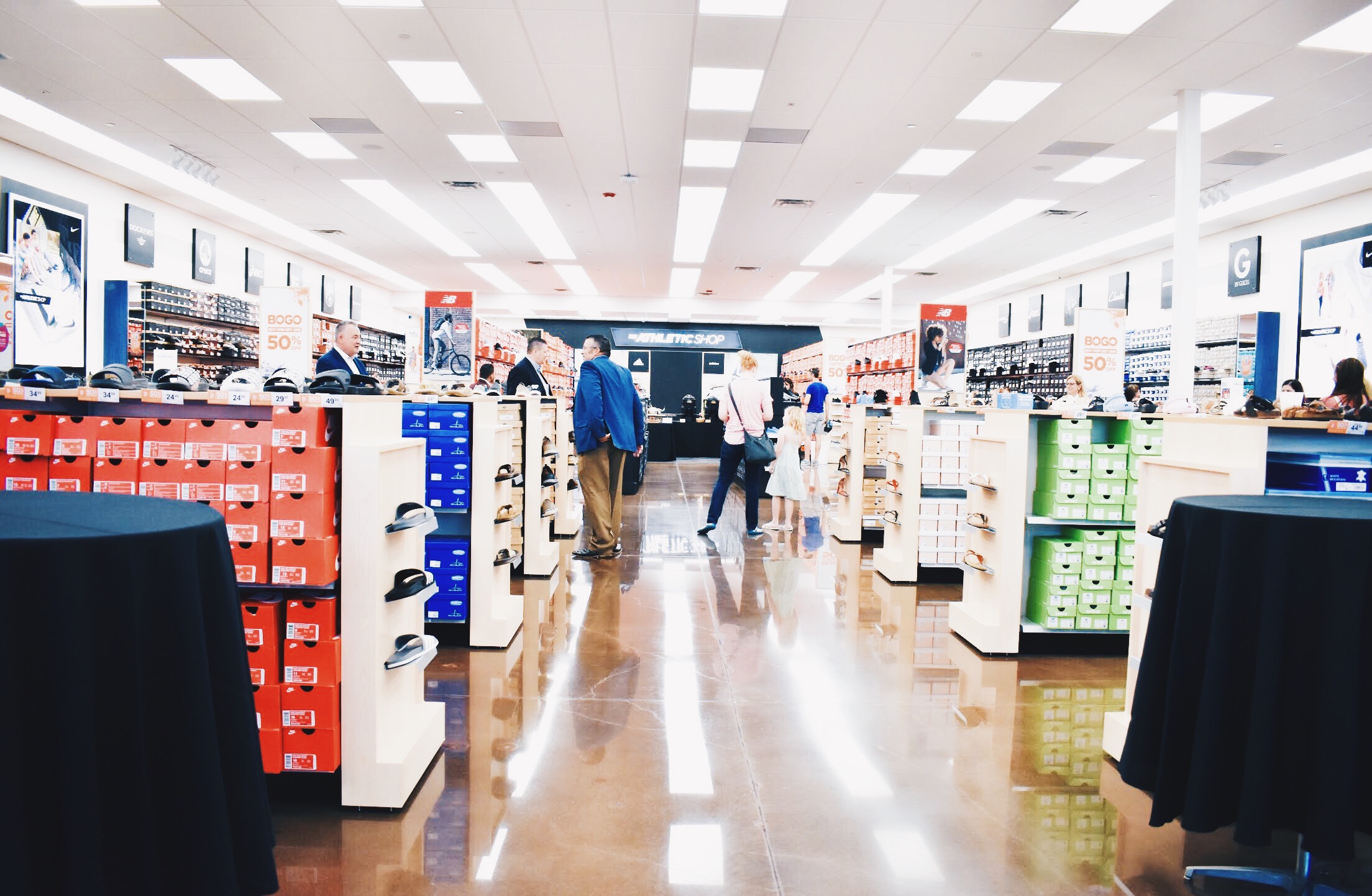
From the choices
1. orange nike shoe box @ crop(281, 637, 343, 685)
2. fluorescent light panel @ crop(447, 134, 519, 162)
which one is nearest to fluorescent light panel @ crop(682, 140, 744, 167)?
fluorescent light panel @ crop(447, 134, 519, 162)

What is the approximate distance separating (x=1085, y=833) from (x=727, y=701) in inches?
57.7

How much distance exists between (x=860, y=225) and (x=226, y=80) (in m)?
7.99

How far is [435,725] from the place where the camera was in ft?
9.32

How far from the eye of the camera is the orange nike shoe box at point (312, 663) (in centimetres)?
245

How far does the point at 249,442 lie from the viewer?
2.42 metres

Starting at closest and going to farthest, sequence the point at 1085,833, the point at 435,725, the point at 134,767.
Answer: the point at 134,767 < the point at 1085,833 < the point at 435,725

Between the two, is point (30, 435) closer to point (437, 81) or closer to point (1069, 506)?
point (1069, 506)

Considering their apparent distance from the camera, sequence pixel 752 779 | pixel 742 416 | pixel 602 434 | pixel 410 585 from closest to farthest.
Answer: pixel 410 585, pixel 752 779, pixel 602 434, pixel 742 416

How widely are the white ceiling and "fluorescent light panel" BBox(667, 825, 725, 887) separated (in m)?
4.90

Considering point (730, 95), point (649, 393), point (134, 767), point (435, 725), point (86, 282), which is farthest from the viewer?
point (649, 393)

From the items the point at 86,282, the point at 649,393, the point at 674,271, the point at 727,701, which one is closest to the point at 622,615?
the point at 727,701

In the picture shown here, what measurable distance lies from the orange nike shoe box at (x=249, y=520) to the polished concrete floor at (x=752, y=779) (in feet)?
2.89

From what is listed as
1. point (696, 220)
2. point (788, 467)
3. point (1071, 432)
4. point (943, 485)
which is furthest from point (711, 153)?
point (1071, 432)

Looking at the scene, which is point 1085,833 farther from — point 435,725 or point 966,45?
point 966,45
